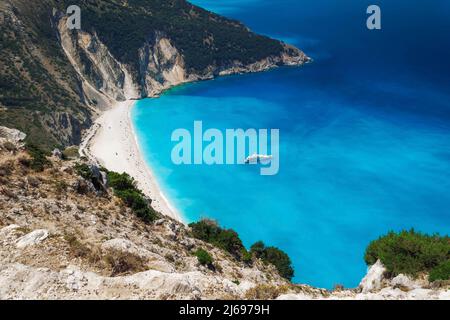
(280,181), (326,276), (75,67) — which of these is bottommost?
(326,276)

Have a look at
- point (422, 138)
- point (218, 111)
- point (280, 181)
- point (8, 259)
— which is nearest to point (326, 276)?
point (280, 181)

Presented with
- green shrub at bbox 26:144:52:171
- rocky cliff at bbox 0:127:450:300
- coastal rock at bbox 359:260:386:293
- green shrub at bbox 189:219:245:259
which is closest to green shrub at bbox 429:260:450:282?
rocky cliff at bbox 0:127:450:300

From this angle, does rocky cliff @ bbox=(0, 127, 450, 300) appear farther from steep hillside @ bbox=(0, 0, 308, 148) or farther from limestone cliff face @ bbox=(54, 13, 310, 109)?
limestone cliff face @ bbox=(54, 13, 310, 109)

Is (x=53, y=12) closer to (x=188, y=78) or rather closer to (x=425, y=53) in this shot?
(x=188, y=78)

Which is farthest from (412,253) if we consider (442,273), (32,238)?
(32,238)

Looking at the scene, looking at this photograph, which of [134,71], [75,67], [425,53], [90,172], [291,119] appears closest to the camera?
[90,172]

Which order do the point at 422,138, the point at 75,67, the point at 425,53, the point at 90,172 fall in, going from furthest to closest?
the point at 425,53, the point at 75,67, the point at 422,138, the point at 90,172

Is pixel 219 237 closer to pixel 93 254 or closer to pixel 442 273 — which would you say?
pixel 442 273
